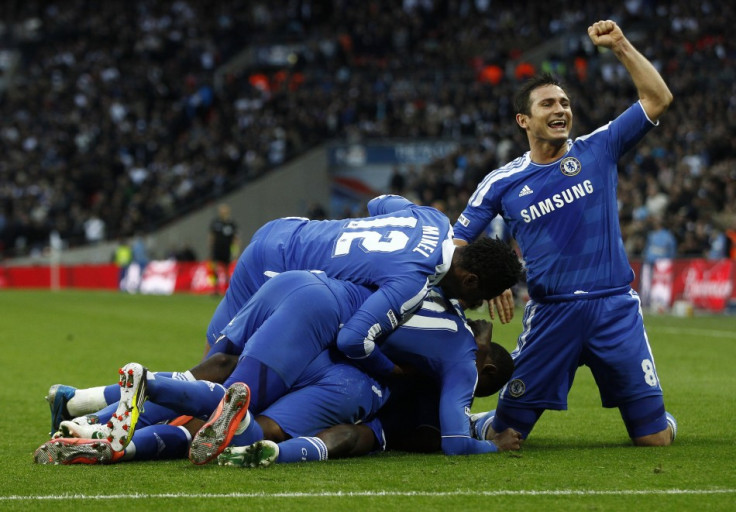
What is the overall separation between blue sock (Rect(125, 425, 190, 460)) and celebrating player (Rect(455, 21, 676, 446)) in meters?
1.97

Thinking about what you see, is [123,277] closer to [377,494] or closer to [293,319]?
[293,319]

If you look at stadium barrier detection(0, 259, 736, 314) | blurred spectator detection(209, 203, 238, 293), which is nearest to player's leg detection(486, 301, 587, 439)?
stadium barrier detection(0, 259, 736, 314)

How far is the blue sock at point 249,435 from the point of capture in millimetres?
5828

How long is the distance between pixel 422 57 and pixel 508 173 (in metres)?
30.6

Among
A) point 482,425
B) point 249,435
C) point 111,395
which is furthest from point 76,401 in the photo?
point 482,425

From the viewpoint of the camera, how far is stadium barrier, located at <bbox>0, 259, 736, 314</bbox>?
760 inches

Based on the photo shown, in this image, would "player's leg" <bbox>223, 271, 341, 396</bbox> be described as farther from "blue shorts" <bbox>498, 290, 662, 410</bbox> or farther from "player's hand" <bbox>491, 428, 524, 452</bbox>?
"blue shorts" <bbox>498, 290, 662, 410</bbox>

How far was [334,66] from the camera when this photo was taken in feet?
124

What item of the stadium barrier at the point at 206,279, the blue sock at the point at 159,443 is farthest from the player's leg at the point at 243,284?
the stadium barrier at the point at 206,279

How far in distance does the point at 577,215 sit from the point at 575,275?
35 centimetres

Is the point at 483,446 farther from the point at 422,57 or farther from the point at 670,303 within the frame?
the point at 422,57

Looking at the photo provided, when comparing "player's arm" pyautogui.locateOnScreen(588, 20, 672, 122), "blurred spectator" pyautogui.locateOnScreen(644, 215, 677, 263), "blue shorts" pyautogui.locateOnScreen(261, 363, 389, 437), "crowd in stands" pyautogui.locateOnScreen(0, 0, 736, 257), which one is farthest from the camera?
"crowd in stands" pyautogui.locateOnScreen(0, 0, 736, 257)

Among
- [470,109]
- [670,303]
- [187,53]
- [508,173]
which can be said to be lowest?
[670,303]

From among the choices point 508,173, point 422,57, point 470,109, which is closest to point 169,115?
point 422,57
